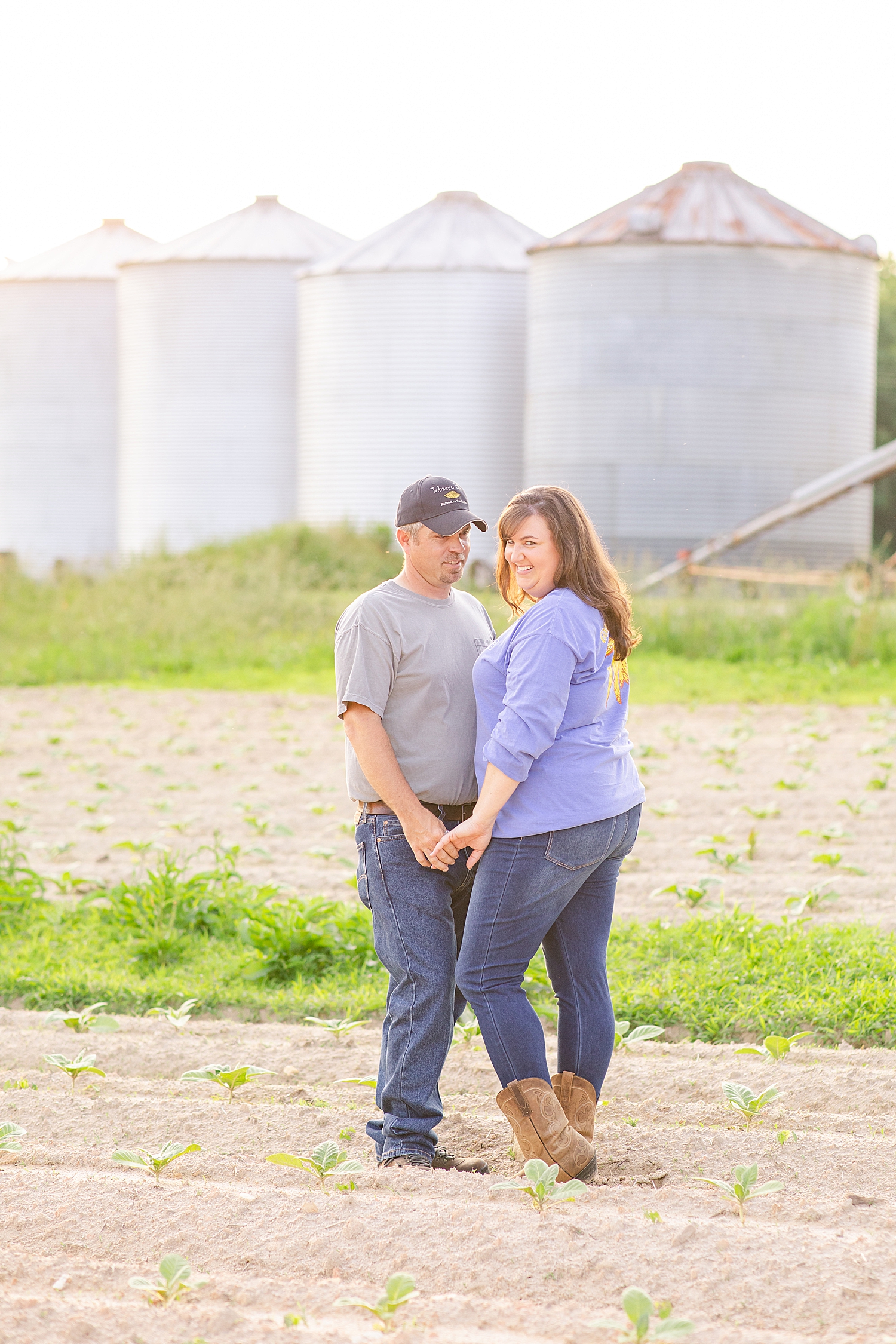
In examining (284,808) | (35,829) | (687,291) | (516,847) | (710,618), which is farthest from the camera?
(687,291)

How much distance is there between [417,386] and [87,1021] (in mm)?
19559

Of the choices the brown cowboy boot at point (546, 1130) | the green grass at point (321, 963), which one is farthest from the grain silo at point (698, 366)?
the brown cowboy boot at point (546, 1130)

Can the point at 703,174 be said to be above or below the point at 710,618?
above

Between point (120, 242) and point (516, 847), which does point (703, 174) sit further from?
point (516, 847)

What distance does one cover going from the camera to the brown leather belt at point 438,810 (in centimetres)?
335

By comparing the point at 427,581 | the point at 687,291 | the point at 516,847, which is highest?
the point at 687,291

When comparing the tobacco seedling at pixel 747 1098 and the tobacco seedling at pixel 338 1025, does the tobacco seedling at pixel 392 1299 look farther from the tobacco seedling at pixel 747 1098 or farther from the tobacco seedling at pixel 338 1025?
the tobacco seedling at pixel 338 1025

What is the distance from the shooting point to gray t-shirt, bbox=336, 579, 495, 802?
328 centimetres

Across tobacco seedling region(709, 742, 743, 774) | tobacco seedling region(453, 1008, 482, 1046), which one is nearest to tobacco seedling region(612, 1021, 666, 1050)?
tobacco seedling region(453, 1008, 482, 1046)

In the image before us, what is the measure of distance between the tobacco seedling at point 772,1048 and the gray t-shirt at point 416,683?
44.5 inches

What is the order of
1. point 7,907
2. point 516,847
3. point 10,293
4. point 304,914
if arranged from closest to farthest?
point 516,847
point 304,914
point 7,907
point 10,293

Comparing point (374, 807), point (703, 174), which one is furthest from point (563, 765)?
point (703, 174)

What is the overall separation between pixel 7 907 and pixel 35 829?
4.82 feet

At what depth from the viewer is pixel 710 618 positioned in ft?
48.9
